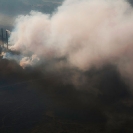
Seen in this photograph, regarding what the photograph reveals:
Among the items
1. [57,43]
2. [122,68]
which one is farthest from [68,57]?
[122,68]

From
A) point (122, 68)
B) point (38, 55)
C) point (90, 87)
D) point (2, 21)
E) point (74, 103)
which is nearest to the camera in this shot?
point (74, 103)

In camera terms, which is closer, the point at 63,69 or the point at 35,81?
the point at 35,81

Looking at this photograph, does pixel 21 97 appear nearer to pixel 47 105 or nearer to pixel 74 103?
pixel 47 105

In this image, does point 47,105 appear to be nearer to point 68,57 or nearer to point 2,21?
point 68,57

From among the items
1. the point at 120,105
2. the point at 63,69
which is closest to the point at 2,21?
the point at 63,69

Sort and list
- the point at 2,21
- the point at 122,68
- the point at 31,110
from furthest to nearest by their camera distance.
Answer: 1. the point at 2,21
2. the point at 122,68
3. the point at 31,110

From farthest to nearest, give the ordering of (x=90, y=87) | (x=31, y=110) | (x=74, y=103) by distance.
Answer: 1. (x=90, y=87)
2. (x=74, y=103)
3. (x=31, y=110)

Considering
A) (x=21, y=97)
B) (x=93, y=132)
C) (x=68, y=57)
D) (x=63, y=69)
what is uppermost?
(x=68, y=57)

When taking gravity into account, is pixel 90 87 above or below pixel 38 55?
below

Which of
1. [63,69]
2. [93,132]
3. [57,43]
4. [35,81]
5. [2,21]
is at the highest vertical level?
[2,21]
